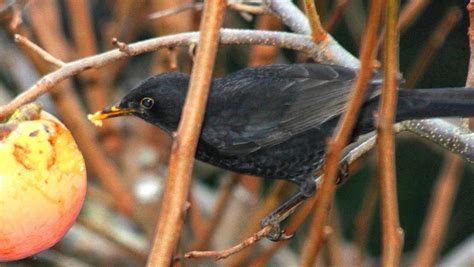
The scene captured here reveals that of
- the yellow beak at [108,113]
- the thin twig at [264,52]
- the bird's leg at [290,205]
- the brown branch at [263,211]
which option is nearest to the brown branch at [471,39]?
the bird's leg at [290,205]

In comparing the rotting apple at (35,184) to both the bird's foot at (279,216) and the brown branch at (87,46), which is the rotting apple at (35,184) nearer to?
the bird's foot at (279,216)

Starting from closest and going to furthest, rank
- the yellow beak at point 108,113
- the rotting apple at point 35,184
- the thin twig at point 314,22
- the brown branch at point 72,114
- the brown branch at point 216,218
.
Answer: the rotting apple at point 35,184, the thin twig at point 314,22, the yellow beak at point 108,113, the brown branch at point 216,218, the brown branch at point 72,114

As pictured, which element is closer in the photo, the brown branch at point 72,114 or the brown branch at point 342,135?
the brown branch at point 342,135

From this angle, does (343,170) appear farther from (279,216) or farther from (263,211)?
(263,211)

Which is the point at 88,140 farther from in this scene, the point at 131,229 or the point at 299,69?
the point at 299,69

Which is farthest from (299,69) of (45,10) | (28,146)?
(45,10)

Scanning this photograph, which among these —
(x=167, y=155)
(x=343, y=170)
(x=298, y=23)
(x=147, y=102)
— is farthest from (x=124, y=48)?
(x=167, y=155)
